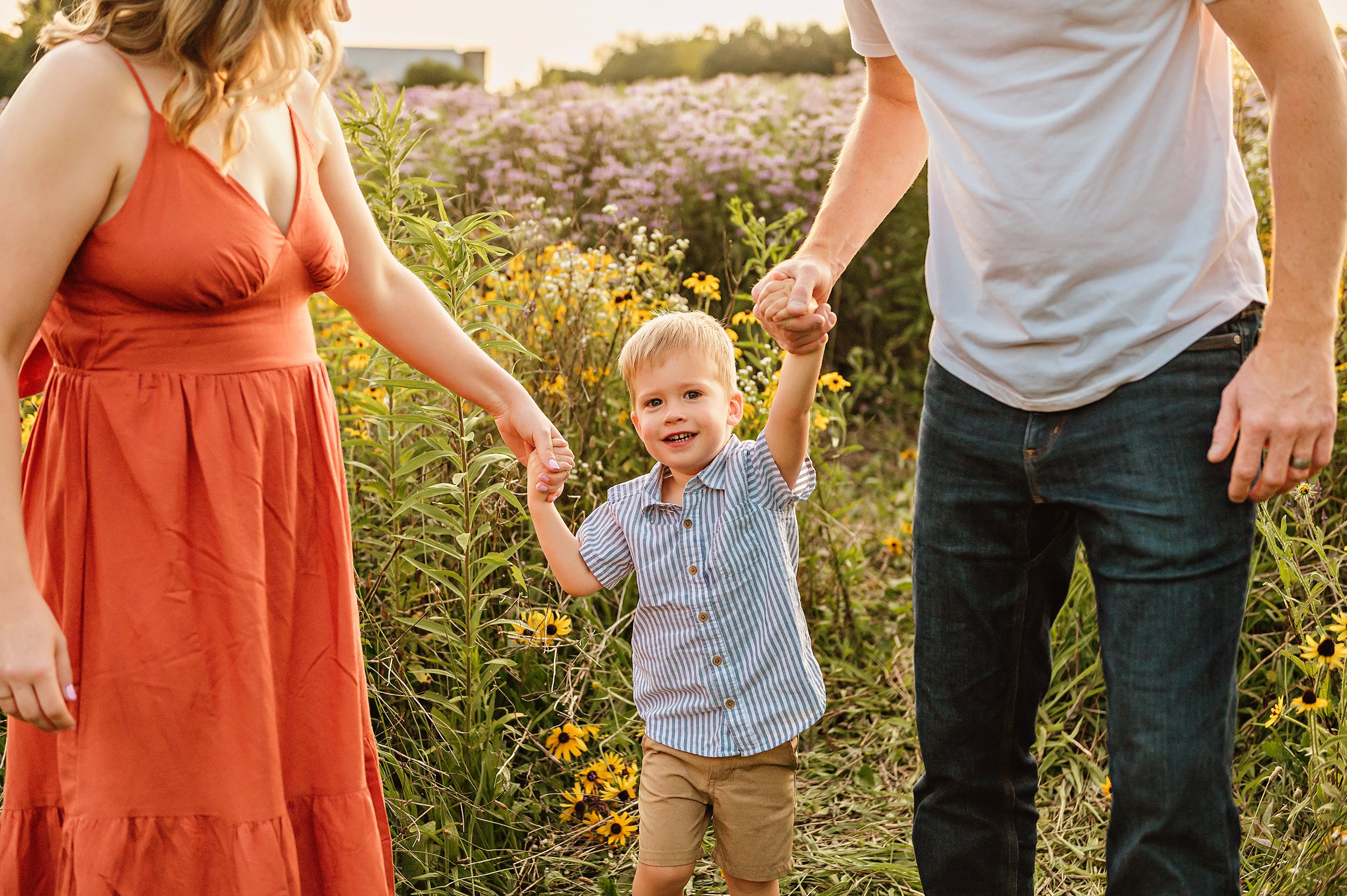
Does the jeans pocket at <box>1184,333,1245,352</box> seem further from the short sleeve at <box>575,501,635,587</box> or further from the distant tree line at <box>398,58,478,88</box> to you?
the distant tree line at <box>398,58,478,88</box>

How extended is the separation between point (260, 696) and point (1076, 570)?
7.13 ft

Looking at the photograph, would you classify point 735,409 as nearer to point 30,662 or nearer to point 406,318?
point 406,318

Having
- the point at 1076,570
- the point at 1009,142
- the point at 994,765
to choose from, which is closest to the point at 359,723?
the point at 994,765

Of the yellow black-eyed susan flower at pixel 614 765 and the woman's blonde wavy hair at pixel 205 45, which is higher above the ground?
the woman's blonde wavy hair at pixel 205 45

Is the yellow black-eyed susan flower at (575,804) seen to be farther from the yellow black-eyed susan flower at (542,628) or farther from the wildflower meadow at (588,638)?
the yellow black-eyed susan flower at (542,628)

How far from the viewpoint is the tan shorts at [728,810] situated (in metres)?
2.02

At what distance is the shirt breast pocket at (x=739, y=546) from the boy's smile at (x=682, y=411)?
11 cm

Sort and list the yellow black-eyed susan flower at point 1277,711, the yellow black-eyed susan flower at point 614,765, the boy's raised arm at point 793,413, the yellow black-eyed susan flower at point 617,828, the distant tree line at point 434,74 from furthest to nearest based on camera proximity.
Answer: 1. the distant tree line at point 434,74
2. the yellow black-eyed susan flower at point 614,765
3. the yellow black-eyed susan flower at point 617,828
4. the yellow black-eyed susan flower at point 1277,711
5. the boy's raised arm at point 793,413

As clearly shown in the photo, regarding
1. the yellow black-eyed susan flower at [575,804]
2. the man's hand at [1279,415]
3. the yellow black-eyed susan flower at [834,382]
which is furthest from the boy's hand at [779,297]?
the yellow black-eyed susan flower at [834,382]

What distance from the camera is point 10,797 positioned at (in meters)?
1.43

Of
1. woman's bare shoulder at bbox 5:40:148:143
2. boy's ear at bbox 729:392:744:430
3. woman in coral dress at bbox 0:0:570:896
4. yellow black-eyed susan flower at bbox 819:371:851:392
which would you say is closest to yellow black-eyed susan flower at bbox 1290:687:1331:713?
boy's ear at bbox 729:392:744:430

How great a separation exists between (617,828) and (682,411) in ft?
3.28

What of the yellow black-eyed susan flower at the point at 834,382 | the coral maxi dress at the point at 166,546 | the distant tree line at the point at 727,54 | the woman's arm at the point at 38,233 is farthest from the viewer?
the distant tree line at the point at 727,54

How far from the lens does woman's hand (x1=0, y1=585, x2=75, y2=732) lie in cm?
128
